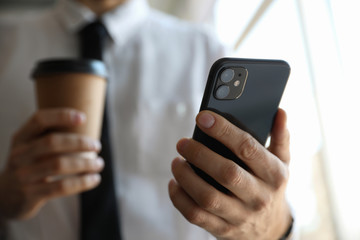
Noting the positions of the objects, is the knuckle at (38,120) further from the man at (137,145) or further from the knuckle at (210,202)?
the knuckle at (210,202)

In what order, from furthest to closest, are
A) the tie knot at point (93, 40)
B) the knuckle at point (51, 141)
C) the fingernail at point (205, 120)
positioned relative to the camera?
the tie knot at point (93, 40), the knuckle at point (51, 141), the fingernail at point (205, 120)

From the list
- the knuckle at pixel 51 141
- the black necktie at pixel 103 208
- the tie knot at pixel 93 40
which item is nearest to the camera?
the knuckle at pixel 51 141

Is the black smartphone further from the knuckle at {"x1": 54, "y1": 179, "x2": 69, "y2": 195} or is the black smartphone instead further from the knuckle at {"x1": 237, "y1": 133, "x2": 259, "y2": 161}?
the knuckle at {"x1": 54, "y1": 179, "x2": 69, "y2": 195}

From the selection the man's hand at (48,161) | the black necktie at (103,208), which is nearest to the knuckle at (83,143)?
the man's hand at (48,161)

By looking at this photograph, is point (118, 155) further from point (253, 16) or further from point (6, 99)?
point (253, 16)

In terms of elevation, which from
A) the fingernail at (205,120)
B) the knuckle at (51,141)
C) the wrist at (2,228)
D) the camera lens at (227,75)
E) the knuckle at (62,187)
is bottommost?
the wrist at (2,228)

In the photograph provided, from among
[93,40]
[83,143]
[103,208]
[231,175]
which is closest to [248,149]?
[231,175]

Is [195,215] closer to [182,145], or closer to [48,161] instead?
[182,145]

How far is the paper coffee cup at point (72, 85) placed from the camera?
45 centimetres

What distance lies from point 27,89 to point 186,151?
53 centimetres

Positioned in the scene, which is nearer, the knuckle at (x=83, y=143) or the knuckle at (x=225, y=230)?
the knuckle at (x=225, y=230)

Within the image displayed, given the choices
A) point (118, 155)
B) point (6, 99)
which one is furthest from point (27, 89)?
point (118, 155)

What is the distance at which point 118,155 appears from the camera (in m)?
0.66

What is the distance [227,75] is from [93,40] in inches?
17.8
